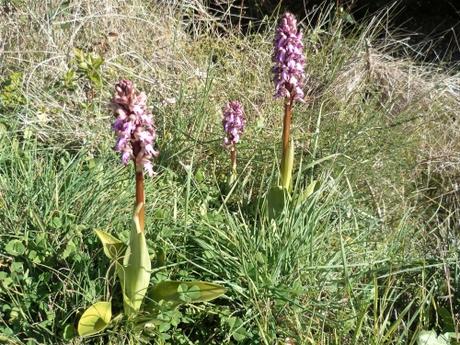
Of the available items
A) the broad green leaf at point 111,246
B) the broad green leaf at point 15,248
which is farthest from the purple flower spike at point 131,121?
the broad green leaf at point 15,248

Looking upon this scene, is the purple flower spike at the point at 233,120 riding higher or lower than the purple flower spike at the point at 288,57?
lower

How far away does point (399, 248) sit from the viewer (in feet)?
8.16

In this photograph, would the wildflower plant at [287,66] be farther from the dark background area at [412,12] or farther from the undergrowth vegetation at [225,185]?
the dark background area at [412,12]

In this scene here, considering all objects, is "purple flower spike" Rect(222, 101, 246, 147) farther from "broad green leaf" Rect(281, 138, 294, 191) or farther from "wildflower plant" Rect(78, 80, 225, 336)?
"wildflower plant" Rect(78, 80, 225, 336)

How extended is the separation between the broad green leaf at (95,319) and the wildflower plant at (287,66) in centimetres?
90

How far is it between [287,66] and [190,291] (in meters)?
1.00

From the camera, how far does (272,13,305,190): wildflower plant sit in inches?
96.7

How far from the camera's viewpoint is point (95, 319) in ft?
6.32

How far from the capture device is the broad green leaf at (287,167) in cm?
254

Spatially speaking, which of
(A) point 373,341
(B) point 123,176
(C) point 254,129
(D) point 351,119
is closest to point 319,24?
(D) point 351,119

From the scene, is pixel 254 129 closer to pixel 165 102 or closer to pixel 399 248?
pixel 165 102

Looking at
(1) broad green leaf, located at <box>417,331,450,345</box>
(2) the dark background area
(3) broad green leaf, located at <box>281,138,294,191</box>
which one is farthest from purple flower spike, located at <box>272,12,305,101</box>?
(2) the dark background area

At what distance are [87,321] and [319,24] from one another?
3.02m

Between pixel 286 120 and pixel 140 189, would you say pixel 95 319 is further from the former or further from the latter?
pixel 286 120
